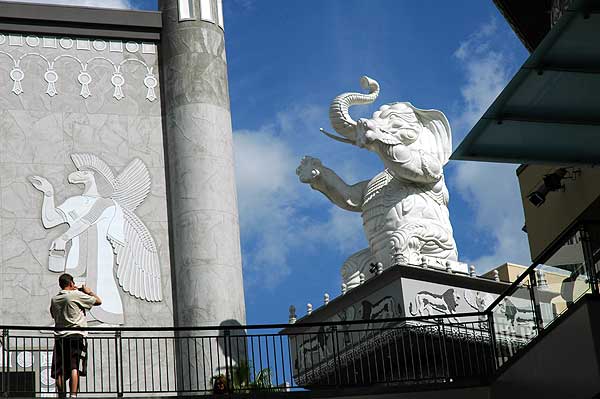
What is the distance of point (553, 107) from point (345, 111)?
957 cm

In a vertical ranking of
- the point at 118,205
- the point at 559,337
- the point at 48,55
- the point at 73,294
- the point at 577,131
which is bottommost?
the point at 559,337

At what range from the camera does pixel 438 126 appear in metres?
29.0

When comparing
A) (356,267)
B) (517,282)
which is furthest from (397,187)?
(517,282)

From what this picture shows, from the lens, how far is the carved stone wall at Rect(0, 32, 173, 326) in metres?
27.7

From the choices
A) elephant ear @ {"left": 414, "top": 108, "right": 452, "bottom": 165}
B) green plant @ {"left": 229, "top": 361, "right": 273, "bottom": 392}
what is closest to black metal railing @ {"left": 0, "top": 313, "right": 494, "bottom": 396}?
green plant @ {"left": 229, "top": 361, "right": 273, "bottom": 392}

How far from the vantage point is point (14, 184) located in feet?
92.7

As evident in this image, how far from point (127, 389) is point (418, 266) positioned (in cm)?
648

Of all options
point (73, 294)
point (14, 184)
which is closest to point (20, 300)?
point (14, 184)

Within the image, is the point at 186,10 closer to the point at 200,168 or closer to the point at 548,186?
the point at 200,168

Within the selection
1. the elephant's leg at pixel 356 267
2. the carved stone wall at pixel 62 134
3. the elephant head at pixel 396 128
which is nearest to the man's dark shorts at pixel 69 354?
the carved stone wall at pixel 62 134

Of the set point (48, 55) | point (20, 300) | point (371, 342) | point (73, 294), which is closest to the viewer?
point (73, 294)

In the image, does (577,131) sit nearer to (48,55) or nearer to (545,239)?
(545,239)

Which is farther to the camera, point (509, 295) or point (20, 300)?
point (20, 300)

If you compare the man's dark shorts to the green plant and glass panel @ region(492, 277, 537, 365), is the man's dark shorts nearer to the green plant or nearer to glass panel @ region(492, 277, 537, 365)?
the green plant
